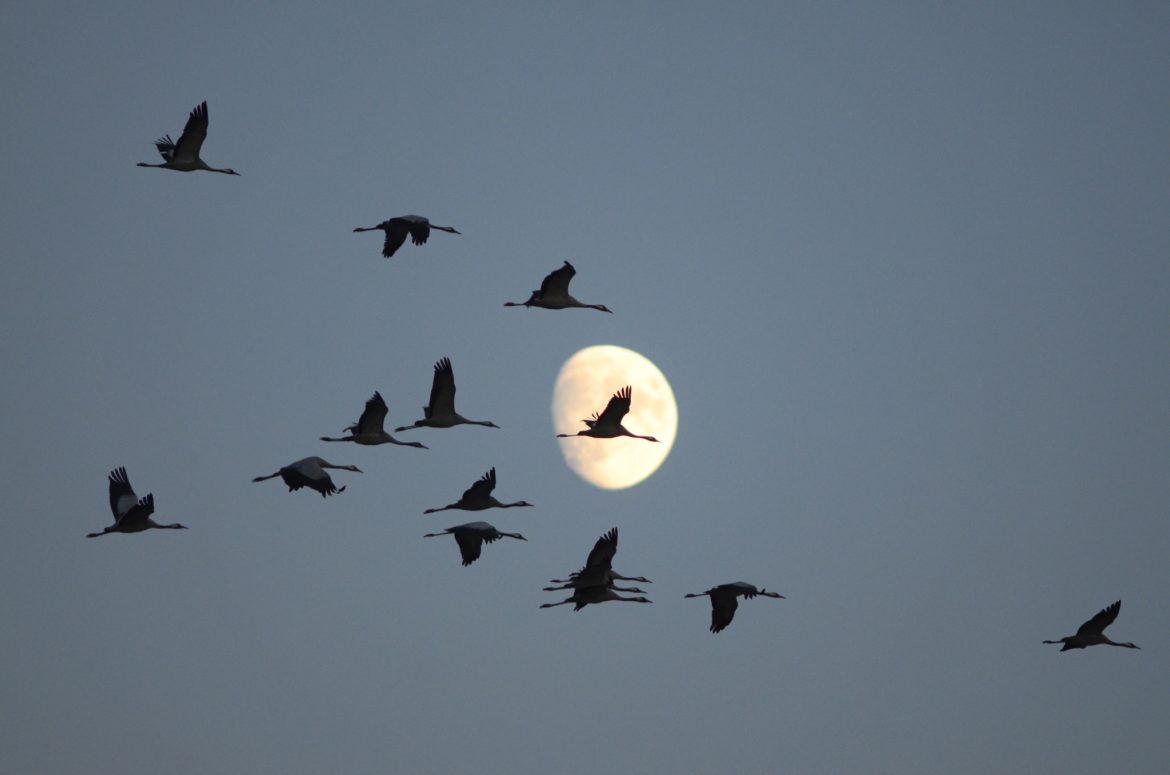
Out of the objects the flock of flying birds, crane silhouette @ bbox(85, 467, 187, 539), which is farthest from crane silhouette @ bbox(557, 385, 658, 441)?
crane silhouette @ bbox(85, 467, 187, 539)

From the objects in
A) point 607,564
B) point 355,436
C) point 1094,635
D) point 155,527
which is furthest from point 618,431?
point 1094,635

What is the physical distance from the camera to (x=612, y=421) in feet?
112

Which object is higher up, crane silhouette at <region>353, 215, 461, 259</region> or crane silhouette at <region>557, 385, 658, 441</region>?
crane silhouette at <region>353, 215, 461, 259</region>

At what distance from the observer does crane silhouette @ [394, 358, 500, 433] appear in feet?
117

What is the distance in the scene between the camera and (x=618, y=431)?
3500 centimetres

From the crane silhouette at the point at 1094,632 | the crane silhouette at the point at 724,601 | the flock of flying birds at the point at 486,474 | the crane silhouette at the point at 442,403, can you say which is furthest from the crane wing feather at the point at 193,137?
the crane silhouette at the point at 1094,632

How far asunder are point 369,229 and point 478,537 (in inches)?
313

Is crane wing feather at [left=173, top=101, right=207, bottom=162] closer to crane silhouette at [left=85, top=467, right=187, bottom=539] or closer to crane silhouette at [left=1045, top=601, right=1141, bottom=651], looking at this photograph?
crane silhouette at [left=85, top=467, right=187, bottom=539]

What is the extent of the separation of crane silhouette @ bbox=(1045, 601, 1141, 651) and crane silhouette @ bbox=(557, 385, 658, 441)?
43.5 ft

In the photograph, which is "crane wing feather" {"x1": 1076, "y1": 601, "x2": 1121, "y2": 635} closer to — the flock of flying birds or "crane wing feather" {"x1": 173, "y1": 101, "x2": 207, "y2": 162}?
the flock of flying birds

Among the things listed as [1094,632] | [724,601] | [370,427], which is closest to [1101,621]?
[1094,632]

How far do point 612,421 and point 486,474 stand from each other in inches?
151

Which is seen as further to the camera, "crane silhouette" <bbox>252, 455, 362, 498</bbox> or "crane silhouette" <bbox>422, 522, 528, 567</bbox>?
"crane silhouette" <bbox>422, 522, 528, 567</bbox>

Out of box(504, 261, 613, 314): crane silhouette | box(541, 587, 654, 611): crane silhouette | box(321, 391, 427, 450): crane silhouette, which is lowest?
box(541, 587, 654, 611): crane silhouette
